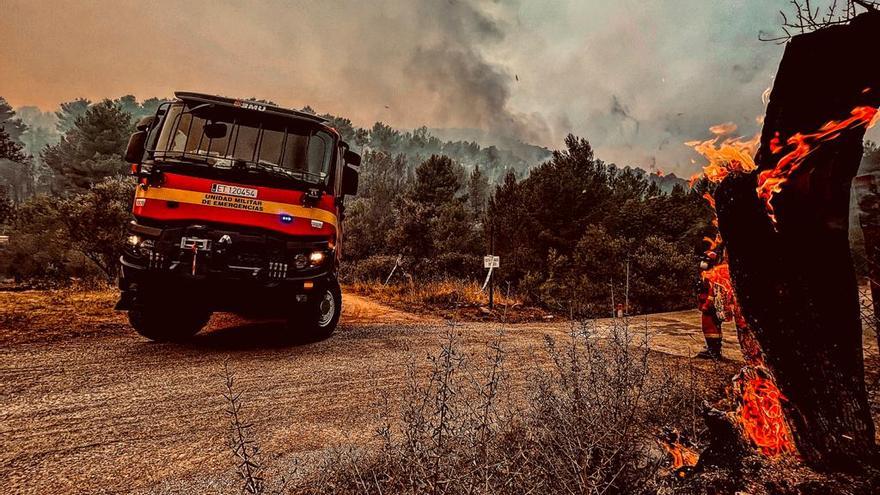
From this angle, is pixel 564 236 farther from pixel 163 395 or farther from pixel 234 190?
pixel 163 395

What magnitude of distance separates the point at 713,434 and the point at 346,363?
13.1 feet

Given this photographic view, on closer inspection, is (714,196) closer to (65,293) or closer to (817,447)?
(817,447)

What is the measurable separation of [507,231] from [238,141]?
1715cm

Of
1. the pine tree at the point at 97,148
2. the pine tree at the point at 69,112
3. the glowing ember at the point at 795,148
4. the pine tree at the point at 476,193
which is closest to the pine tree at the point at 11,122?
the pine tree at the point at 69,112

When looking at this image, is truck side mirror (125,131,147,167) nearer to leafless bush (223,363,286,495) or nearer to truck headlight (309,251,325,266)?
truck headlight (309,251,325,266)

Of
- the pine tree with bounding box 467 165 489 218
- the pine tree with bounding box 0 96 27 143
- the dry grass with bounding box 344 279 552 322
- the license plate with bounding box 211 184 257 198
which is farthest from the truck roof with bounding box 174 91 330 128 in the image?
the pine tree with bounding box 0 96 27 143

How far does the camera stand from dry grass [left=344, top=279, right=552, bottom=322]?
1092 centimetres

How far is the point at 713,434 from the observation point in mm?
2148

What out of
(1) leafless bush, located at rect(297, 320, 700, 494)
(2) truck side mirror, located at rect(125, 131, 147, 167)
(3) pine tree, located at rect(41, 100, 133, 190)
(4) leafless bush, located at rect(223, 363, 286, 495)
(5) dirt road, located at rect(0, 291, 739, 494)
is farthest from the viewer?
(3) pine tree, located at rect(41, 100, 133, 190)

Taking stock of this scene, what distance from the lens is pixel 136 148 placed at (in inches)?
212

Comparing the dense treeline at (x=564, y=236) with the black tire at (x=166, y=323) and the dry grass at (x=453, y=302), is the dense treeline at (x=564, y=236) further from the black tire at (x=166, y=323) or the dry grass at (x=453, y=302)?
the black tire at (x=166, y=323)

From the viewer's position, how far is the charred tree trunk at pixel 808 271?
5.81 ft

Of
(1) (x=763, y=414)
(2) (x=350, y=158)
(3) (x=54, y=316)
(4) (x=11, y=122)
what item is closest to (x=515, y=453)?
(1) (x=763, y=414)

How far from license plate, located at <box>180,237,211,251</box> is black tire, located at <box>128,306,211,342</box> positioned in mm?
1328
